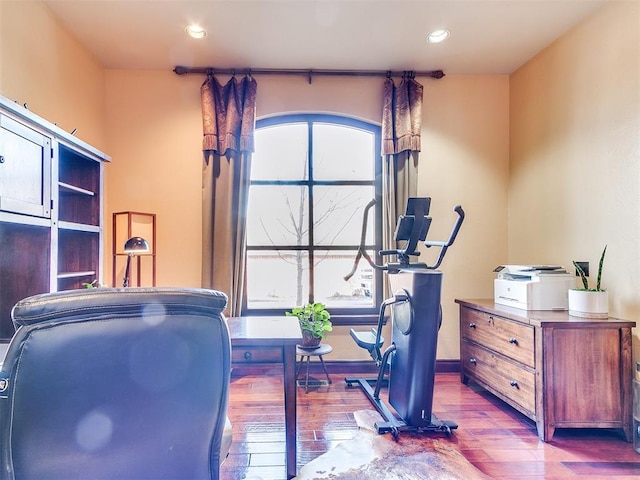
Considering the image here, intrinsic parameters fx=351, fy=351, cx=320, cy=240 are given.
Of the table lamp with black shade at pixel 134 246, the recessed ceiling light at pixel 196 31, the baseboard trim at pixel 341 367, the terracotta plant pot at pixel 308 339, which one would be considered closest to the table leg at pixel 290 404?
the terracotta plant pot at pixel 308 339

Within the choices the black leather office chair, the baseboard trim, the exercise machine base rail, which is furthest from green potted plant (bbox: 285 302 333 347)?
the black leather office chair

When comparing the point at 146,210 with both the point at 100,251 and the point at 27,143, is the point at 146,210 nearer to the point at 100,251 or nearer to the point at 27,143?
the point at 100,251

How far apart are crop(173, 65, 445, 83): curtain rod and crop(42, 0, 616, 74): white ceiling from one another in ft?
0.13

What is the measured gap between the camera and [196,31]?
9.14 ft

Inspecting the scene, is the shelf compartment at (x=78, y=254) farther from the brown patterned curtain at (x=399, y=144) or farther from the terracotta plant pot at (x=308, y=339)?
the brown patterned curtain at (x=399, y=144)

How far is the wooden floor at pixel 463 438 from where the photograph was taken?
1929 mm

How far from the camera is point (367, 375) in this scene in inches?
132

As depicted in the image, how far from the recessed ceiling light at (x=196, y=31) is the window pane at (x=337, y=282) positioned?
7.04 feet

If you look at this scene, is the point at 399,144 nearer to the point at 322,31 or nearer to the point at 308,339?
the point at 322,31

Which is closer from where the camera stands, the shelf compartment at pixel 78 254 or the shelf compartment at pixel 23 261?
the shelf compartment at pixel 23 261

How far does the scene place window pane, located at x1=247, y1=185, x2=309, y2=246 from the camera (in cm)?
357

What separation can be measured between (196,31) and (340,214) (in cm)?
201

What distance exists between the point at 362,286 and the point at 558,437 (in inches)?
75.7

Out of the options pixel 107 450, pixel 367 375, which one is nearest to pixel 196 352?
pixel 107 450
